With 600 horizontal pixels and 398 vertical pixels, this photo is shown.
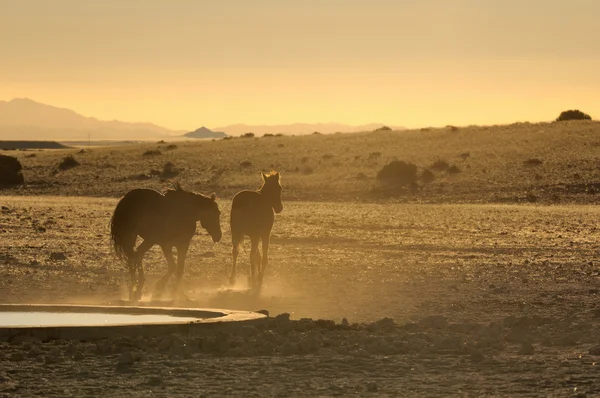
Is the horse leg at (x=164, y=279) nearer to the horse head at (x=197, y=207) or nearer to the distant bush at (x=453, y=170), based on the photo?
the horse head at (x=197, y=207)

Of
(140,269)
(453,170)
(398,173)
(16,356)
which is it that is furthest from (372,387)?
(453,170)

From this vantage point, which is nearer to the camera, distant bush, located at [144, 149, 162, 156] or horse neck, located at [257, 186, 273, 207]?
horse neck, located at [257, 186, 273, 207]

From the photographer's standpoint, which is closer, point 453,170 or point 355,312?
point 355,312

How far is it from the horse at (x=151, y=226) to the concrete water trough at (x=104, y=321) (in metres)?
2.73

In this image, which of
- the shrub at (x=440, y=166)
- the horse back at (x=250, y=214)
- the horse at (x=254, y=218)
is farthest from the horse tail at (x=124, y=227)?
the shrub at (x=440, y=166)

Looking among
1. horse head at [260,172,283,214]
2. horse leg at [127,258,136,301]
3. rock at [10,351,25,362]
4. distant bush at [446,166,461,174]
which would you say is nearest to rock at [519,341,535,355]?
rock at [10,351,25,362]

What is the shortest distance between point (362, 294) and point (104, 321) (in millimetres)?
4923

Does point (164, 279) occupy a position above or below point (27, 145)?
below

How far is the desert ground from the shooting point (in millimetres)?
10195

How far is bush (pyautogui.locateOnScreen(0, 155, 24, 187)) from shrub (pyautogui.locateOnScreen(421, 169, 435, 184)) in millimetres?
19572

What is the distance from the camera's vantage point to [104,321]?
515 inches

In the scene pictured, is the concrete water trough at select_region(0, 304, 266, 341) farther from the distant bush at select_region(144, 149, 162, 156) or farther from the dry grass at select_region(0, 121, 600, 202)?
the distant bush at select_region(144, 149, 162, 156)

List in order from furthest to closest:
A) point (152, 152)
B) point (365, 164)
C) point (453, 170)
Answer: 1. point (152, 152)
2. point (365, 164)
3. point (453, 170)

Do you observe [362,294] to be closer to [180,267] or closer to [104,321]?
[180,267]
